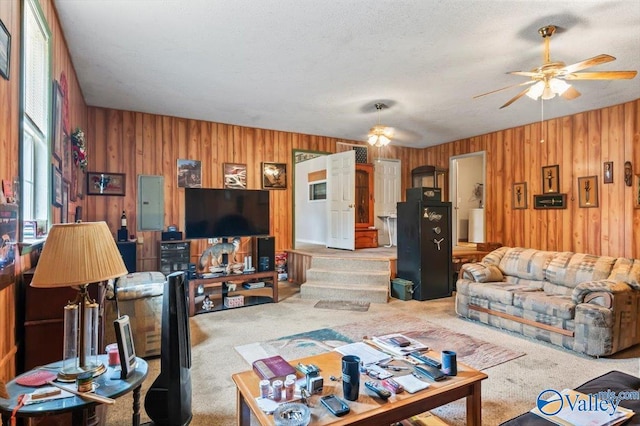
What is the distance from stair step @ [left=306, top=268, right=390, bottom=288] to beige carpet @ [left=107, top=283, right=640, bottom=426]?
0.45 m

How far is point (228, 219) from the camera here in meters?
5.04

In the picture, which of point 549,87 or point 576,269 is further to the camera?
point 576,269

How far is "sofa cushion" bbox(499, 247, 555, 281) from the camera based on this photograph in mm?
4074

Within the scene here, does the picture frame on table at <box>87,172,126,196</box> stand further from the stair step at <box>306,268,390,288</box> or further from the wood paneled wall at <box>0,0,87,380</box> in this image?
the wood paneled wall at <box>0,0,87,380</box>

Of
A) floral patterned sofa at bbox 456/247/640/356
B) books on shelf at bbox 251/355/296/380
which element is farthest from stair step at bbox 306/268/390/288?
books on shelf at bbox 251/355/296/380

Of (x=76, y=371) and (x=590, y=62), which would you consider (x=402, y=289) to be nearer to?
(x=590, y=62)

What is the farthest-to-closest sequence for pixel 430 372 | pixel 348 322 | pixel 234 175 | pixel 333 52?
pixel 234 175 < pixel 348 322 < pixel 333 52 < pixel 430 372

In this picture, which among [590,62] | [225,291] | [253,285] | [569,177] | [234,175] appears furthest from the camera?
[234,175]

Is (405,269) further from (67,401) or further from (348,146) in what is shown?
(67,401)

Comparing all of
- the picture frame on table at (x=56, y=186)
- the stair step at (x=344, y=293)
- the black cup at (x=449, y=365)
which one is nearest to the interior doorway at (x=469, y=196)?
the stair step at (x=344, y=293)

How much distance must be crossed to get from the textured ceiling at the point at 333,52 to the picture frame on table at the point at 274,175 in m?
1.25

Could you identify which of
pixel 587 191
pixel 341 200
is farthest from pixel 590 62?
pixel 341 200

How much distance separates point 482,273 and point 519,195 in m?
2.78

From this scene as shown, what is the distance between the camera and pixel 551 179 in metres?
5.75
